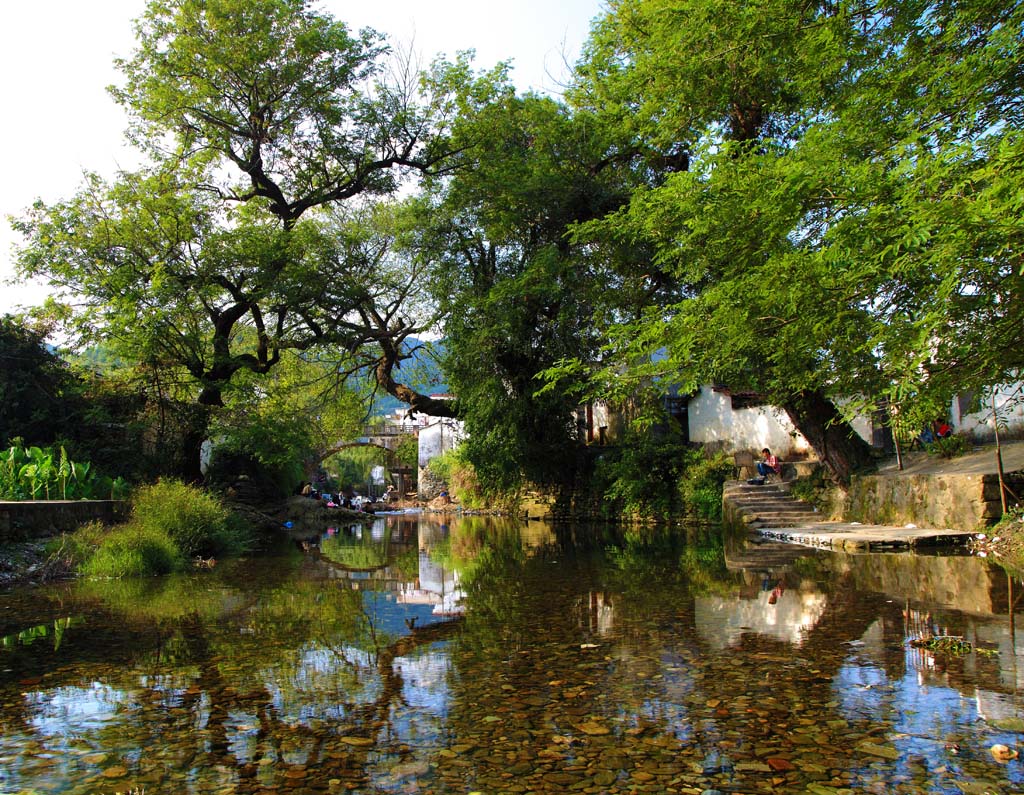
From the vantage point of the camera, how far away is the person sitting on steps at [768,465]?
2031 cm

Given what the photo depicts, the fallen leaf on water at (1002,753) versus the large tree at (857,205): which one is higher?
the large tree at (857,205)

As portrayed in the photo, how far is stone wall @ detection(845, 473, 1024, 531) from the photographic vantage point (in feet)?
41.4

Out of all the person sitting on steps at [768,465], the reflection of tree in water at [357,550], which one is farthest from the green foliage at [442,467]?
the person sitting on steps at [768,465]

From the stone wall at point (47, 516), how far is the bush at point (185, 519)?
62 centimetres

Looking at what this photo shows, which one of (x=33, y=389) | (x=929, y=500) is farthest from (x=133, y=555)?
(x=929, y=500)

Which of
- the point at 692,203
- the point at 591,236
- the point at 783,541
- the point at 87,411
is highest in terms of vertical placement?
the point at 591,236

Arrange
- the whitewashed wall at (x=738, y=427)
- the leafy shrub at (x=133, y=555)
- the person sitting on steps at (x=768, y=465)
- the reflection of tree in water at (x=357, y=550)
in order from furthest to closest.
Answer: the whitewashed wall at (x=738, y=427) → the person sitting on steps at (x=768, y=465) → the reflection of tree in water at (x=357, y=550) → the leafy shrub at (x=133, y=555)

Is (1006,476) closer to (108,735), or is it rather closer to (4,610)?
(108,735)

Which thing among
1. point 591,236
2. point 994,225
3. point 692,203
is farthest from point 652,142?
point 994,225

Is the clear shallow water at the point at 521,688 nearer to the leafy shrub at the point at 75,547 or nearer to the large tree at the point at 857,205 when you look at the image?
the leafy shrub at the point at 75,547

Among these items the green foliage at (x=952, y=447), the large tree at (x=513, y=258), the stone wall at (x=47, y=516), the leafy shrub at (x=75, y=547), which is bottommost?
the leafy shrub at (x=75, y=547)

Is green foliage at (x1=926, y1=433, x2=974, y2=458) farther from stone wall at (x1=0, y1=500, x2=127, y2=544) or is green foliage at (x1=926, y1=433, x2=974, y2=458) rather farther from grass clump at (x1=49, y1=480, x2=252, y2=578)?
stone wall at (x1=0, y1=500, x2=127, y2=544)

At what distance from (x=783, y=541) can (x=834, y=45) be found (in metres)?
9.82

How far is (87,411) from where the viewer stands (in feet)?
60.0
